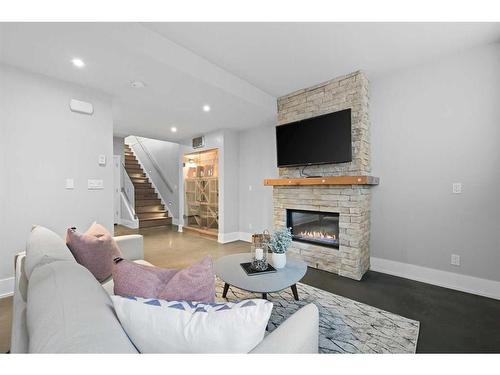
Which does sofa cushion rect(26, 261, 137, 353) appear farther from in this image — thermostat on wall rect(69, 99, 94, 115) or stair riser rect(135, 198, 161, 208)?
stair riser rect(135, 198, 161, 208)

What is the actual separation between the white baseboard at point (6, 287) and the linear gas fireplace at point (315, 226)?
131 inches

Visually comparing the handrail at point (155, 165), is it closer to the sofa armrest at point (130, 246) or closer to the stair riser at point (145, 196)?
the stair riser at point (145, 196)

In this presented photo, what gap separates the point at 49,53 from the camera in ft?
6.86

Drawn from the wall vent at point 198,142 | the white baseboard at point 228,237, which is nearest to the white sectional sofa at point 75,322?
the white baseboard at point 228,237

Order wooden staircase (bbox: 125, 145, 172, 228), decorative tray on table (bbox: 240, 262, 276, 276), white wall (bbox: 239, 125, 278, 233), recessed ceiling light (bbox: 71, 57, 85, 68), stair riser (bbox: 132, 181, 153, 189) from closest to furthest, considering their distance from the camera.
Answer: decorative tray on table (bbox: 240, 262, 276, 276) → recessed ceiling light (bbox: 71, 57, 85, 68) → white wall (bbox: 239, 125, 278, 233) → wooden staircase (bbox: 125, 145, 172, 228) → stair riser (bbox: 132, 181, 153, 189)

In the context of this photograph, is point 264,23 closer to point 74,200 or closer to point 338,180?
point 338,180

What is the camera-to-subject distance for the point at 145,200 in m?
6.96

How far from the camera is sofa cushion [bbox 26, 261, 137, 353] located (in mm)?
590

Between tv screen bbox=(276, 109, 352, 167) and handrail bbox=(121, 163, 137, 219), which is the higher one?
tv screen bbox=(276, 109, 352, 167)

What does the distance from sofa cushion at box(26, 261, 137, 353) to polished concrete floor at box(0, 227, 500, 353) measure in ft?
4.59

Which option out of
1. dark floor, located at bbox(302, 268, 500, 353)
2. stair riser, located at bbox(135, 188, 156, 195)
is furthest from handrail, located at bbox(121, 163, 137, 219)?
dark floor, located at bbox(302, 268, 500, 353)
